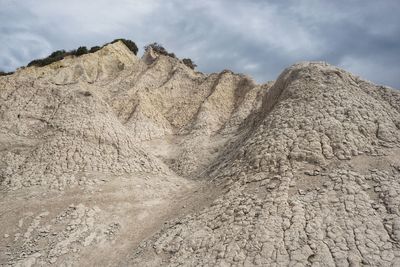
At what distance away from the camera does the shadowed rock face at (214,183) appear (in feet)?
26.6

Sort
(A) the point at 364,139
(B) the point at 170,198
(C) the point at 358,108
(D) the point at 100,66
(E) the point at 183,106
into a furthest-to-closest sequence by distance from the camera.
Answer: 1. (D) the point at 100,66
2. (E) the point at 183,106
3. (B) the point at 170,198
4. (C) the point at 358,108
5. (A) the point at 364,139

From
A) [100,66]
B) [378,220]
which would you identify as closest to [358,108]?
[378,220]

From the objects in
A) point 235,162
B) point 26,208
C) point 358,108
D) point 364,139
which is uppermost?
point 358,108

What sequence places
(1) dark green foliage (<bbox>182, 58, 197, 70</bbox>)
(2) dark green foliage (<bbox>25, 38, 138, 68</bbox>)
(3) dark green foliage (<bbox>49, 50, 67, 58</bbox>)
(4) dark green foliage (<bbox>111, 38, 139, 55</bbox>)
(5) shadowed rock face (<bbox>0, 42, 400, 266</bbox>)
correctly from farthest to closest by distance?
(4) dark green foliage (<bbox>111, 38, 139, 55</bbox>) → (1) dark green foliage (<bbox>182, 58, 197, 70</bbox>) → (3) dark green foliage (<bbox>49, 50, 67, 58</bbox>) → (2) dark green foliage (<bbox>25, 38, 138, 68</bbox>) → (5) shadowed rock face (<bbox>0, 42, 400, 266</bbox>)

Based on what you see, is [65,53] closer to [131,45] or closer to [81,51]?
[81,51]

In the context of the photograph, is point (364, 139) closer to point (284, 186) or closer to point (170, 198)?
point (284, 186)

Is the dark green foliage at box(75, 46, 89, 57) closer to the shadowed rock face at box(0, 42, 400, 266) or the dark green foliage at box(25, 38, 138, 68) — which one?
the dark green foliage at box(25, 38, 138, 68)

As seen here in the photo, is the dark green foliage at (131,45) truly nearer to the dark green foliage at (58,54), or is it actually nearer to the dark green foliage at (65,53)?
the dark green foliage at (65,53)

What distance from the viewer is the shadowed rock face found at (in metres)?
8.09

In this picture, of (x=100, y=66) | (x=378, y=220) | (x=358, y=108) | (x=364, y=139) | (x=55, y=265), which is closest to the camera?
(x=378, y=220)

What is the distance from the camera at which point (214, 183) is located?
38.7 ft

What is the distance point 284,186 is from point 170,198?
448 cm

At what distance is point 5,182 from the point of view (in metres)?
12.5

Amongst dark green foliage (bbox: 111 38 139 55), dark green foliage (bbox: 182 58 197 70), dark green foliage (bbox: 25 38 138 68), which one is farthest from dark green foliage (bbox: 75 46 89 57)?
dark green foliage (bbox: 182 58 197 70)
